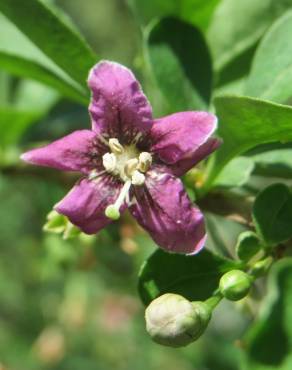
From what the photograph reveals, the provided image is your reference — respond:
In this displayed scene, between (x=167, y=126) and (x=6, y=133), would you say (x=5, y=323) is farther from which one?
(x=167, y=126)

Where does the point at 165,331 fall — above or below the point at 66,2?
A: above

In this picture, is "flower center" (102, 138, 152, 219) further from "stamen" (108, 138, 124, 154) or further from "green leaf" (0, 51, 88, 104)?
"green leaf" (0, 51, 88, 104)

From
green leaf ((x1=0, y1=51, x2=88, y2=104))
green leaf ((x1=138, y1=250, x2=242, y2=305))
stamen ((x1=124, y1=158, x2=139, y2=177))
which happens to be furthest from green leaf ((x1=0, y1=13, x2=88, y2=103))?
green leaf ((x1=138, y1=250, x2=242, y2=305))

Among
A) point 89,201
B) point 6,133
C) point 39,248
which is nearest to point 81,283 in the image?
point 39,248

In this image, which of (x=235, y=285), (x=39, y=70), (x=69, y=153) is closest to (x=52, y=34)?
(x=39, y=70)

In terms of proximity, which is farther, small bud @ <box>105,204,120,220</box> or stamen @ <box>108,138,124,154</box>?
stamen @ <box>108,138,124,154</box>

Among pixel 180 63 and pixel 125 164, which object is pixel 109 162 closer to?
pixel 125 164

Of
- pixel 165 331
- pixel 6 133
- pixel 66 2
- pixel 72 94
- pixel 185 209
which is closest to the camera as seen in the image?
pixel 165 331
